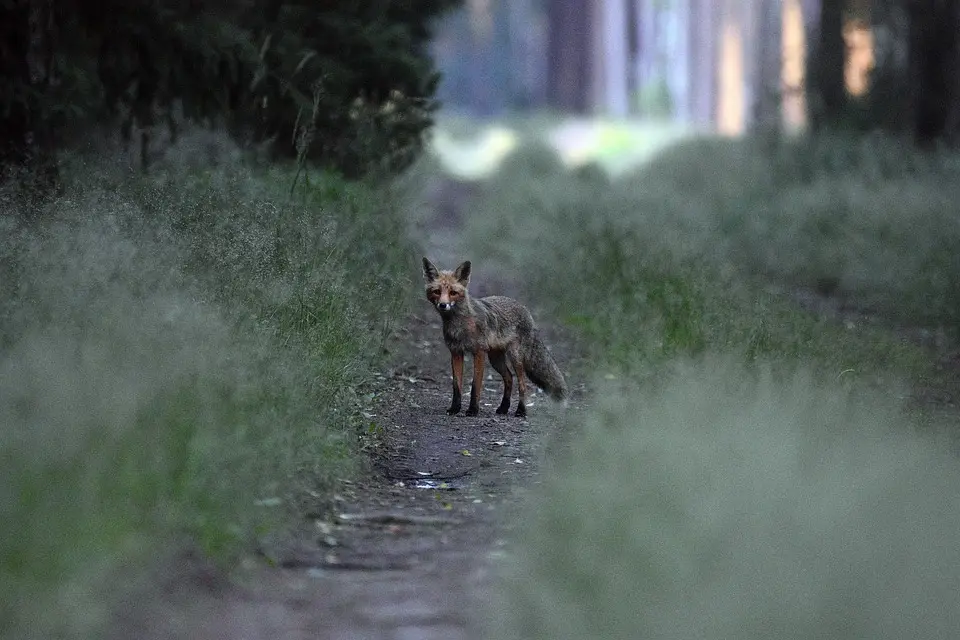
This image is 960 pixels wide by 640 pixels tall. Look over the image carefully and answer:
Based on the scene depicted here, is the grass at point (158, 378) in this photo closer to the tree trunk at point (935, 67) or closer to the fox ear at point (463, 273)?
the fox ear at point (463, 273)

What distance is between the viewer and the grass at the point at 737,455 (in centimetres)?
462

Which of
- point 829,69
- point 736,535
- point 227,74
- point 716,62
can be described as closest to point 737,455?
point 736,535

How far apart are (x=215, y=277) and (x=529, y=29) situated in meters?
80.5

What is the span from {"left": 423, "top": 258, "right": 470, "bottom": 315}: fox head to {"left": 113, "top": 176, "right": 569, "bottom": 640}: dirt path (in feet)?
2.40

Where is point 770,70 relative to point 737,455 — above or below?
above

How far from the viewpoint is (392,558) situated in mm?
5859

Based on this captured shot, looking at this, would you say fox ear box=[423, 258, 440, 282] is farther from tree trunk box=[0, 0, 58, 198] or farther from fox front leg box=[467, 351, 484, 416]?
tree trunk box=[0, 0, 58, 198]

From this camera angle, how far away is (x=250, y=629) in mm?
4953

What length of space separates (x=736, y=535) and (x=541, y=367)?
14.9ft

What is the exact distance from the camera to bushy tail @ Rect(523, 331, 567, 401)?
30.9ft

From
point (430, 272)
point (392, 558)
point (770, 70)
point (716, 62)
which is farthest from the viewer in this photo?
point (716, 62)

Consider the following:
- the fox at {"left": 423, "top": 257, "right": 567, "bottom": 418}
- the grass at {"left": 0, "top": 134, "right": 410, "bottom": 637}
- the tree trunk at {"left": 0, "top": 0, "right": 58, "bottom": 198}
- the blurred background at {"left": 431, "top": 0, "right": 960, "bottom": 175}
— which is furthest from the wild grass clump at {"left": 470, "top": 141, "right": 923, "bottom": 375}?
the tree trunk at {"left": 0, "top": 0, "right": 58, "bottom": 198}

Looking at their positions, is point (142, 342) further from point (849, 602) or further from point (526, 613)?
point (849, 602)

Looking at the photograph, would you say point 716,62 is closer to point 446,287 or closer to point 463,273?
point 463,273
